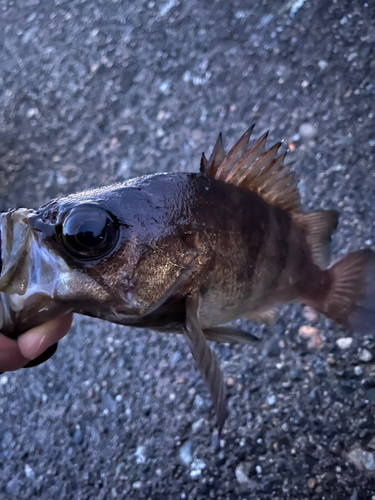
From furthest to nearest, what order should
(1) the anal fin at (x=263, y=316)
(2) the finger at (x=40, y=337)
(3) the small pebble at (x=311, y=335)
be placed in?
(3) the small pebble at (x=311, y=335) < (1) the anal fin at (x=263, y=316) < (2) the finger at (x=40, y=337)

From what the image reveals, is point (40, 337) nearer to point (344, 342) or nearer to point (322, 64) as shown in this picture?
point (344, 342)

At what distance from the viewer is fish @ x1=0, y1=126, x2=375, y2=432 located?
0.93 metres

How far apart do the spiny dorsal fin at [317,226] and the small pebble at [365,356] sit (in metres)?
0.60

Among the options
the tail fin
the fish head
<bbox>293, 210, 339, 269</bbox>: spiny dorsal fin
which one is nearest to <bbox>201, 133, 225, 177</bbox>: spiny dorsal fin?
the fish head

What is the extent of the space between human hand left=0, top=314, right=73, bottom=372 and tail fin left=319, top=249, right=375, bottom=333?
0.83 metres

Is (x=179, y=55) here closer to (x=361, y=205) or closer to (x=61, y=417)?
(x=361, y=205)

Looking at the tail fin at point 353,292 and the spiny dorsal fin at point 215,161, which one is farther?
the tail fin at point 353,292

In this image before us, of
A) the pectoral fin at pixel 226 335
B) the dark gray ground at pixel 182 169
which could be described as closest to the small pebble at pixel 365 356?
the dark gray ground at pixel 182 169

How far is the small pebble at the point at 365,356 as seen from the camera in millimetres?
1704

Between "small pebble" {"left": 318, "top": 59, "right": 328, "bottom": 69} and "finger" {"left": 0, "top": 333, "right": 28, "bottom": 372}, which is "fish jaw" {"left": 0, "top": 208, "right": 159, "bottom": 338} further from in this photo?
"small pebble" {"left": 318, "top": 59, "right": 328, "bottom": 69}

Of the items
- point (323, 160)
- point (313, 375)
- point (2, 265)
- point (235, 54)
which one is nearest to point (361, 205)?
point (323, 160)

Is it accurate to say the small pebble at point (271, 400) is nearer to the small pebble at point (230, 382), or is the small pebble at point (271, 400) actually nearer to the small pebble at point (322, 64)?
the small pebble at point (230, 382)

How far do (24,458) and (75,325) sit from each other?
0.65m

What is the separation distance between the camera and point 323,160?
226 cm
